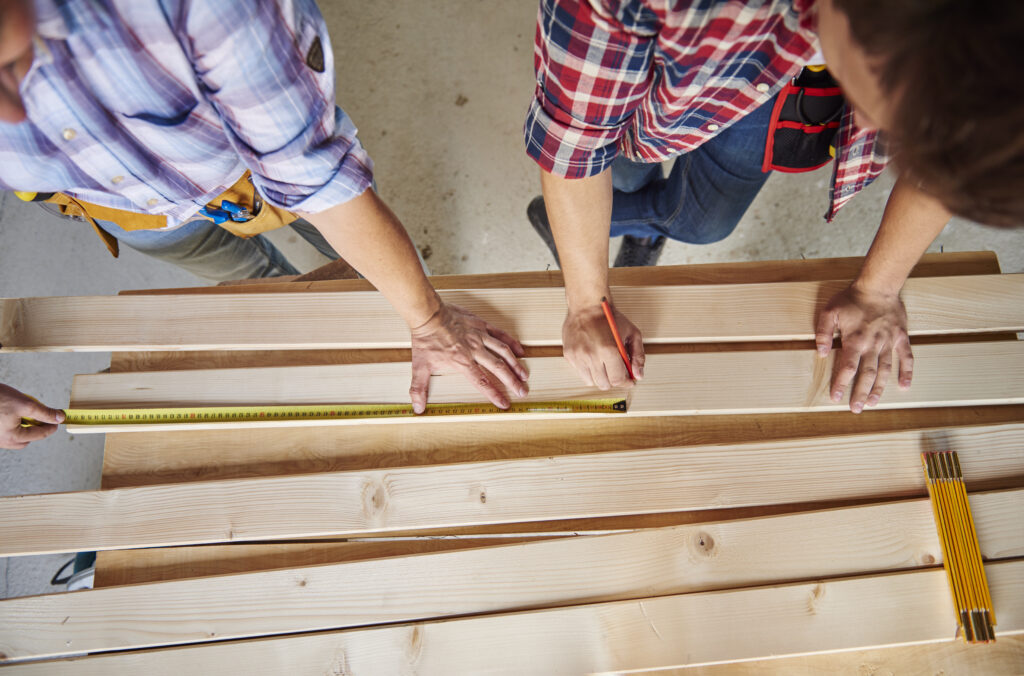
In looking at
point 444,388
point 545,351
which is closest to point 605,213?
point 545,351

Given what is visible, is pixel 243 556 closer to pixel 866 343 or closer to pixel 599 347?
pixel 599 347

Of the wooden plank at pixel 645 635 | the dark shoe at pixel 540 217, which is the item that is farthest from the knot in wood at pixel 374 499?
the dark shoe at pixel 540 217

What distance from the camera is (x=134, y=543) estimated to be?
140 cm

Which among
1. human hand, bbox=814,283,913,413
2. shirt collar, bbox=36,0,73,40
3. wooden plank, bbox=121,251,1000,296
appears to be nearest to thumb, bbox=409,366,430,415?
wooden plank, bbox=121,251,1000,296

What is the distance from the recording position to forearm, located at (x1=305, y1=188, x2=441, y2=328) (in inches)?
46.8

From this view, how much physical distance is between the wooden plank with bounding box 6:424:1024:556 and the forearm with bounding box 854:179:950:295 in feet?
1.30

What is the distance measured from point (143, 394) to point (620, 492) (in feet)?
4.19

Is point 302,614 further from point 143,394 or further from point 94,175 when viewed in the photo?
point 94,175

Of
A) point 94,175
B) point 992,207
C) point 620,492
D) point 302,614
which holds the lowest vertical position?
point 302,614

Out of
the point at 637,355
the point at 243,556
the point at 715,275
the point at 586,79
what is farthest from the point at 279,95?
the point at 715,275

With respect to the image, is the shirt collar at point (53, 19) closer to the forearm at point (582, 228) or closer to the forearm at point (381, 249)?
the forearm at point (381, 249)

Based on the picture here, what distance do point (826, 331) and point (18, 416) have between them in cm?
209

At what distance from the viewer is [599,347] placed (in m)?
1.43

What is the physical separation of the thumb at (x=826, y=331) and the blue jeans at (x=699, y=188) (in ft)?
1.80
